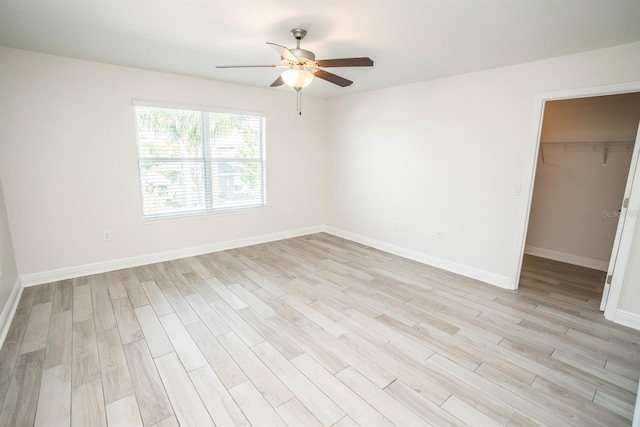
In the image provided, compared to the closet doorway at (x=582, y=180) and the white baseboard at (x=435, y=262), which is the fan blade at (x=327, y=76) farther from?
the closet doorway at (x=582, y=180)

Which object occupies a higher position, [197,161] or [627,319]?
[197,161]

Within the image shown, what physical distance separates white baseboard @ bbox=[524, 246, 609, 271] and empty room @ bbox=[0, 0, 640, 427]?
32 mm

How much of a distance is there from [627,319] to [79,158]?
19.5ft

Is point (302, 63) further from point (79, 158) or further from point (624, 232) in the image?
point (624, 232)

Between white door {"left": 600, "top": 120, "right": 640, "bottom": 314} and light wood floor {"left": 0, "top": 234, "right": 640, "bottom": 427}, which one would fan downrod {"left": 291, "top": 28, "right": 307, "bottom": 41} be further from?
white door {"left": 600, "top": 120, "right": 640, "bottom": 314}

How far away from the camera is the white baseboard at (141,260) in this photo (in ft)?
11.1

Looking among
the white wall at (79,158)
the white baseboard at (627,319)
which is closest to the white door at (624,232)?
the white baseboard at (627,319)

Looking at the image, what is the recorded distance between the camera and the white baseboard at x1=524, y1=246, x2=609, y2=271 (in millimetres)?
4145

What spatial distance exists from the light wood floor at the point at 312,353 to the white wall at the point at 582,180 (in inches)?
34.8

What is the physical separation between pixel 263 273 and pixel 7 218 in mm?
2744

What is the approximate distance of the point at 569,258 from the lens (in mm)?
4418

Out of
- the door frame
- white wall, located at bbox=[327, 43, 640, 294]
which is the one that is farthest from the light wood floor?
white wall, located at bbox=[327, 43, 640, 294]

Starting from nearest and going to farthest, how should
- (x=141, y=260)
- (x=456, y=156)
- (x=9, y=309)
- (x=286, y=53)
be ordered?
(x=286, y=53) → (x=9, y=309) → (x=456, y=156) → (x=141, y=260)

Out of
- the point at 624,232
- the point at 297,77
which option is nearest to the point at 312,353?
the point at 297,77
